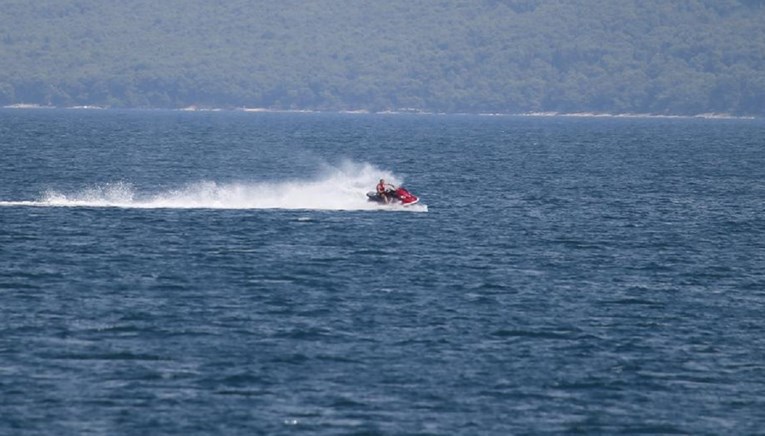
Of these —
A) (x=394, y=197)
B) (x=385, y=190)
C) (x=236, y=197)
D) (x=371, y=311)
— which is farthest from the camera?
(x=236, y=197)

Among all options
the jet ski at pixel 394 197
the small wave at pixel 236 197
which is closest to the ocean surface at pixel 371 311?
the small wave at pixel 236 197

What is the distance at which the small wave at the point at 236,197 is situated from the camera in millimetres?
81750

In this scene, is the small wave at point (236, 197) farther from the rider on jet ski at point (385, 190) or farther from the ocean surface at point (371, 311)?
the rider on jet ski at point (385, 190)

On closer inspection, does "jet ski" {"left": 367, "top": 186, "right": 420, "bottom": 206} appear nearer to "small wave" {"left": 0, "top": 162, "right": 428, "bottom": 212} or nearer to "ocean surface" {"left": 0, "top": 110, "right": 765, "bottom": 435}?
"small wave" {"left": 0, "top": 162, "right": 428, "bottom": 212}

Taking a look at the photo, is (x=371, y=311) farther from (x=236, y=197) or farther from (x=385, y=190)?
(x=236, y=197)

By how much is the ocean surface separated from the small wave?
0.97 feet

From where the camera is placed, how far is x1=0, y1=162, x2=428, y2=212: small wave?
81750 mm

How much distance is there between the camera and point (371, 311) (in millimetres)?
49781

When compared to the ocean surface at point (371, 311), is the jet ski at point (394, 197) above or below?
above

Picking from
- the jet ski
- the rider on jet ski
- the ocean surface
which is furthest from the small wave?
the rider on jet ski

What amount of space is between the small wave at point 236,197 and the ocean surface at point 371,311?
30 cm

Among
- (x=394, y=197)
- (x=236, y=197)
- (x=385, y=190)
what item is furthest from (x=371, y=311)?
(x=236, y=197)

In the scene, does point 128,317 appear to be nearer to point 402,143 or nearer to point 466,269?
point 466,269

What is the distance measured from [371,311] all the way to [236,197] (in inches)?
1520
